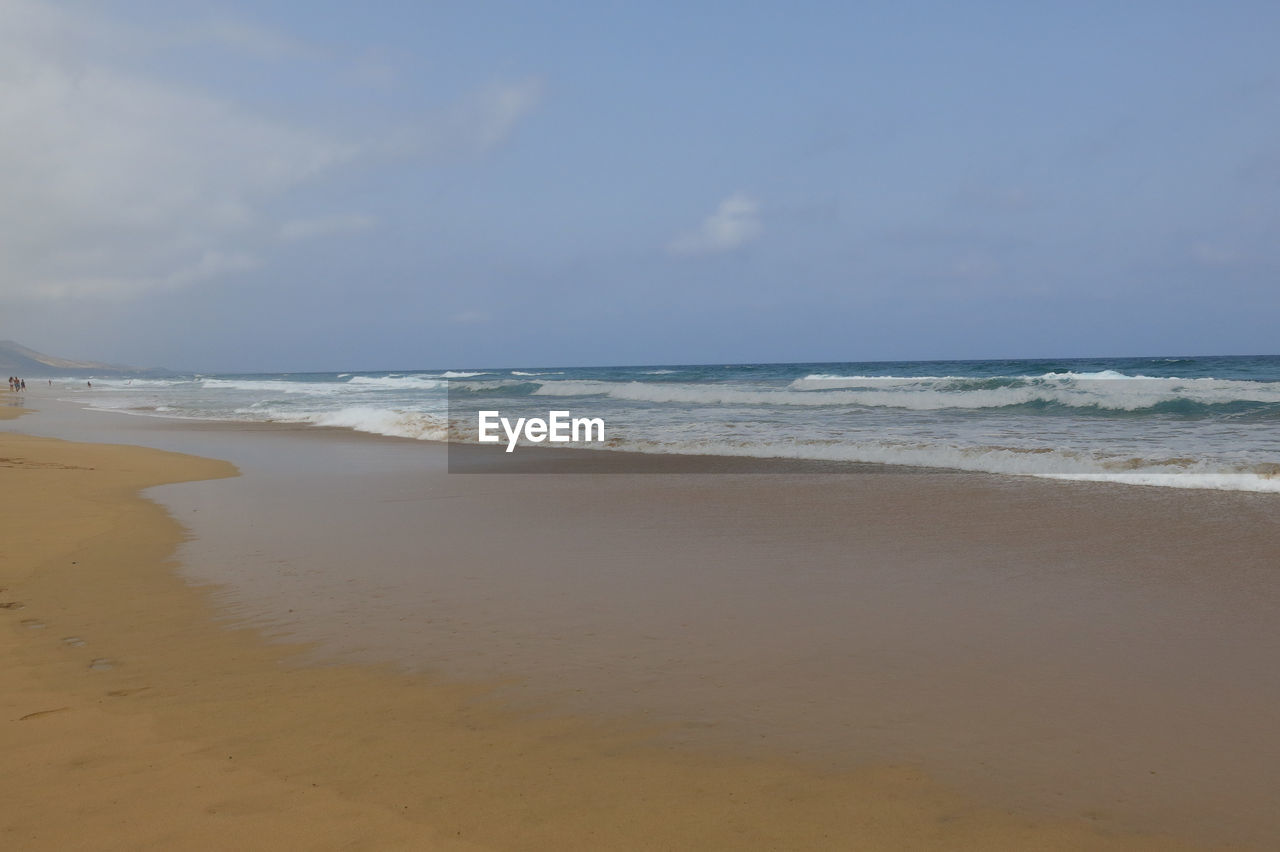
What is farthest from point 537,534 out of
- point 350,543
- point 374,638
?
point 374,638

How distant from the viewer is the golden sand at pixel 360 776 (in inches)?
105

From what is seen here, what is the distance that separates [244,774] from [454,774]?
75cm

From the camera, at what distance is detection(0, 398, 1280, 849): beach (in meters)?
2.79

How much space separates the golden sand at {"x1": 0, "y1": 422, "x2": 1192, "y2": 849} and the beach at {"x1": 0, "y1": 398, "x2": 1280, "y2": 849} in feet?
0.05

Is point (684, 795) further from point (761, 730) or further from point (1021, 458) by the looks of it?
point (1021, 458)

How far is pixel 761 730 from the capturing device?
135 inches

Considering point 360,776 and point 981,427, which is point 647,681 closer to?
point 360,776
